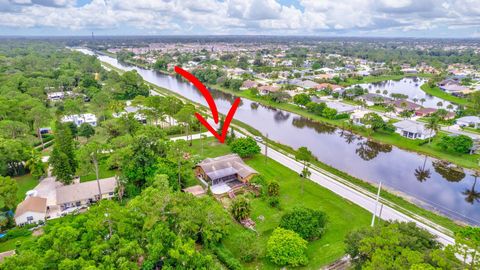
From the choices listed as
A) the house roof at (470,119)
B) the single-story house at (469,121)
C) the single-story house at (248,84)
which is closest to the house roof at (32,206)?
the single-story house at (469,121)

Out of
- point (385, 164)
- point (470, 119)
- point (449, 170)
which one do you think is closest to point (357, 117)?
point (385, 164)

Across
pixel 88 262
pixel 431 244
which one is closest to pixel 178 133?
pixel 88 262

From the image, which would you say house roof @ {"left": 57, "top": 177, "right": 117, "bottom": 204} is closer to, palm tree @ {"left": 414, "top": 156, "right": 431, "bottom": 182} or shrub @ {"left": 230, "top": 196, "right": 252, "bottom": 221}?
shrub @ {"left": 230, "top": 196, "right": 252, "bottom": 221}

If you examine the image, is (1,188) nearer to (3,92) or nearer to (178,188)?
(178,188)

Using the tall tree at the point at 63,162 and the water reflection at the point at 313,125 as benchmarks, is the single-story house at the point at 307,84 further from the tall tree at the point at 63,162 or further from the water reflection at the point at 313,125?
the tall tree at the point at 63,162

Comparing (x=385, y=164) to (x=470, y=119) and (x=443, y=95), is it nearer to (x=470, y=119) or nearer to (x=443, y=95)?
(x=470, y=119)
